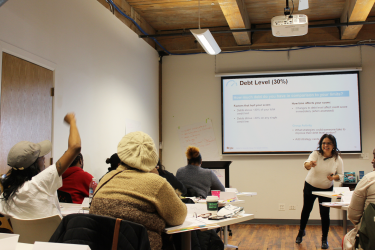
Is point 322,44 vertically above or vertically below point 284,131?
above

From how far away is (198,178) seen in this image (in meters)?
3.51

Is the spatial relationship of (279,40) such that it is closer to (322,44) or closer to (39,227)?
(322,44)

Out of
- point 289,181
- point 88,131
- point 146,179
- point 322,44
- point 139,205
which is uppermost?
point 322,44

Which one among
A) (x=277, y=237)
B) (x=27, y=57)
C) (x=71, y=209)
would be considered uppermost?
(x=27, y=57)

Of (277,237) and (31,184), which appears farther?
(277,237)

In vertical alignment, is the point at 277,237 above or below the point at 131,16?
below

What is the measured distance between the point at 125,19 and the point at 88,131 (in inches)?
74.3

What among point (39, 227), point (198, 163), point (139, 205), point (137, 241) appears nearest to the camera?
point (137, 241)

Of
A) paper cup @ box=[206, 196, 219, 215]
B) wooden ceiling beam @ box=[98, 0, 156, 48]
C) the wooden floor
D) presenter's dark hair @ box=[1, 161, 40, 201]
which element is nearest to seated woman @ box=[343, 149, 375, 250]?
paper cup @ box=[206, 196, 219, 215]

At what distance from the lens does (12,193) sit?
75.6 inches

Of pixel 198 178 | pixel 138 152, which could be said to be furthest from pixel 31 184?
pixel 198 178

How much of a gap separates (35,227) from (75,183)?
1.16m

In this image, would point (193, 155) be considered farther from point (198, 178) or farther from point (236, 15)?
point (236, 15)

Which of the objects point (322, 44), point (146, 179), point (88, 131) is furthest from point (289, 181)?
point (146, 179)
